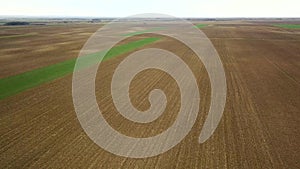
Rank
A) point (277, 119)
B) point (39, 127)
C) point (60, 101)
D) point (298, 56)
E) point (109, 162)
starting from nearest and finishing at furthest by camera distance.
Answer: point (109, 162)
point (39, 127)
point (277, 119)
point (60, 101)
point (298, 56)

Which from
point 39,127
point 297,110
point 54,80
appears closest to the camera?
point 39,127

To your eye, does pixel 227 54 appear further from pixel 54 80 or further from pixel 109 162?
pixel 109 162

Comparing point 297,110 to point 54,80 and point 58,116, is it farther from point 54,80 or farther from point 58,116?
point 54,80

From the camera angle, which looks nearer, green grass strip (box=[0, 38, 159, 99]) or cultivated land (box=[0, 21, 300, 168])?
cultivated land (box=[0, 21, 300, 168])

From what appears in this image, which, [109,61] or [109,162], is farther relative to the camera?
[109,61]

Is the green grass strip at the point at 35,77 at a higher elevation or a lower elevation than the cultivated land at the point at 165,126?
lower

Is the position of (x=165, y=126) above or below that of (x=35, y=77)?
above

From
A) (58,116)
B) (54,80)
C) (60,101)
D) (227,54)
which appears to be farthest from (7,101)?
(227,54)

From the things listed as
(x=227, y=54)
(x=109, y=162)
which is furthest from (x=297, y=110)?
(x=227, y=54)

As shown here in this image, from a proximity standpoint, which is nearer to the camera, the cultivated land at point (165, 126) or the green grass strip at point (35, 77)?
the cultivated land at point (165, 126)

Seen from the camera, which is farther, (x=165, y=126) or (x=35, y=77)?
(x=35, y=77)

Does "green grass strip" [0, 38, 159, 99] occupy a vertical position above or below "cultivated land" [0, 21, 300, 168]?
below
